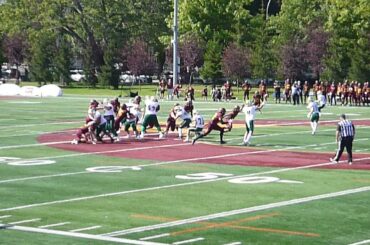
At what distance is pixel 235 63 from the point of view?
85.9 metres

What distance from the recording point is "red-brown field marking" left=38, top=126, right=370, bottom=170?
28312 millimetres

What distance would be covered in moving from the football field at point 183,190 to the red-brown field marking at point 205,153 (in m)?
0.03

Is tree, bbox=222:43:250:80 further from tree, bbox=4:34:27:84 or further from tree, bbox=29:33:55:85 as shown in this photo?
tree, bbox=4:34:27:84

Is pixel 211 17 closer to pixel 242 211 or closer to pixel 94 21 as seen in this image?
pixel 94 21

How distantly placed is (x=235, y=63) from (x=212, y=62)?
4960mm

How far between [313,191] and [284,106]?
131 ft

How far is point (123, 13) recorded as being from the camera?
98.4 metres

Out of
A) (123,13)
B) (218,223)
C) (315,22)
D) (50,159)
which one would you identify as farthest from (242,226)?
(123,13)

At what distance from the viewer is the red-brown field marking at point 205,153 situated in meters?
28.3

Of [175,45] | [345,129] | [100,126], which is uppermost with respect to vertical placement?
[175,45]

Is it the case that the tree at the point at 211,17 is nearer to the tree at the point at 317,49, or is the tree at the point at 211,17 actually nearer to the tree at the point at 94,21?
the tree at the point at 94,21

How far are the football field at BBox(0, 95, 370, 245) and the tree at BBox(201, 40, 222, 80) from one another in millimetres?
51600

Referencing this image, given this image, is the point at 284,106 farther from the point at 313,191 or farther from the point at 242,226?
the point at 242,226

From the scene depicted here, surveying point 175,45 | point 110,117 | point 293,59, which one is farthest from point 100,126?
point 293,59
